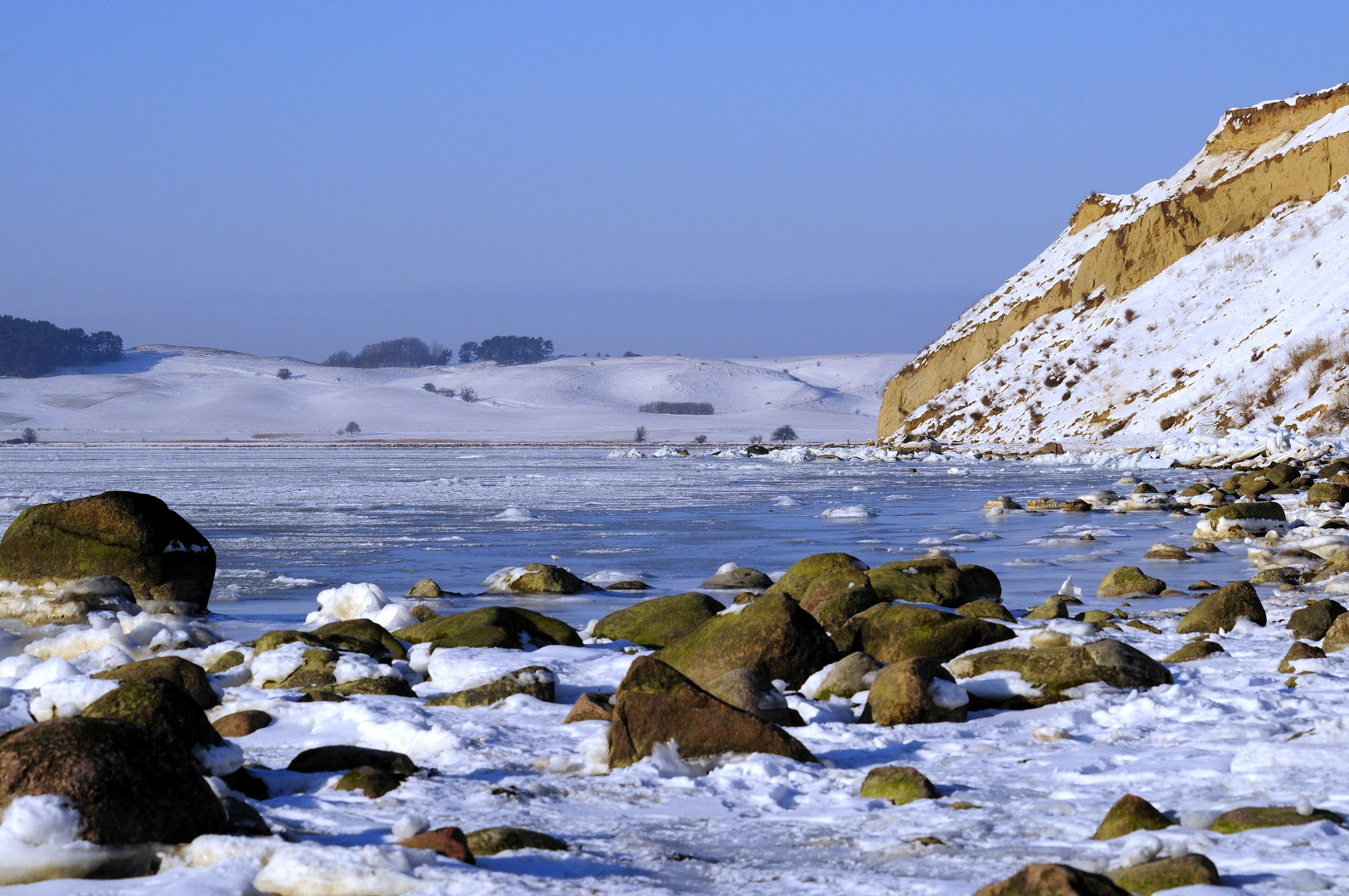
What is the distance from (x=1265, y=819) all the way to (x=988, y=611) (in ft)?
15.9

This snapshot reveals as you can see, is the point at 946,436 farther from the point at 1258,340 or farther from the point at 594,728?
the point at 594,728

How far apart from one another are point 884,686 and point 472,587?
6.72m

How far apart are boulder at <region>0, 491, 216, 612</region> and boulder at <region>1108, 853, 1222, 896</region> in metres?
8.80

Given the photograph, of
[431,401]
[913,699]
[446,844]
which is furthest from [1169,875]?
[431,401]

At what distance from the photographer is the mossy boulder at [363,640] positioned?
7887 mm

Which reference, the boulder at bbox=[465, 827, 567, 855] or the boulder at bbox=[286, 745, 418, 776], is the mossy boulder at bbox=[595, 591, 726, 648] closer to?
the boulder at bbox=[286, 745, 418, 776]

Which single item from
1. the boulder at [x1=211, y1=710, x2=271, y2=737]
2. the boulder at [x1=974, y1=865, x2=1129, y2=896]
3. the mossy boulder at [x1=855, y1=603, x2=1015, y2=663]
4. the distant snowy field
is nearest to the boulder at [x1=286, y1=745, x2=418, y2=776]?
the boulder at [x1=211, y1=710, x2=271, y2=737]

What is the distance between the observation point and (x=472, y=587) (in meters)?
Answer: 12.3

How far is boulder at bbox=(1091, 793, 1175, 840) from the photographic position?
13.5ft

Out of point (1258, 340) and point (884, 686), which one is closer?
point (884, 686)

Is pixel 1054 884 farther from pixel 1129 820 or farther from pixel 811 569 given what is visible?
pixel 811 569

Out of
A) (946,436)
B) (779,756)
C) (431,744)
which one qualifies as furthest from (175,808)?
(946,436)

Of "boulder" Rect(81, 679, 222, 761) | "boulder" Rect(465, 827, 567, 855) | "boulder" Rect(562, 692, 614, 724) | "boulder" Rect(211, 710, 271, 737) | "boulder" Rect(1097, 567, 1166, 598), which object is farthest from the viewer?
"boulder" Rect(1097, 567, 1166, 598)

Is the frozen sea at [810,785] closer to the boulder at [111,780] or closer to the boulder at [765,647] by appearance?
the boulder at [111,780]
